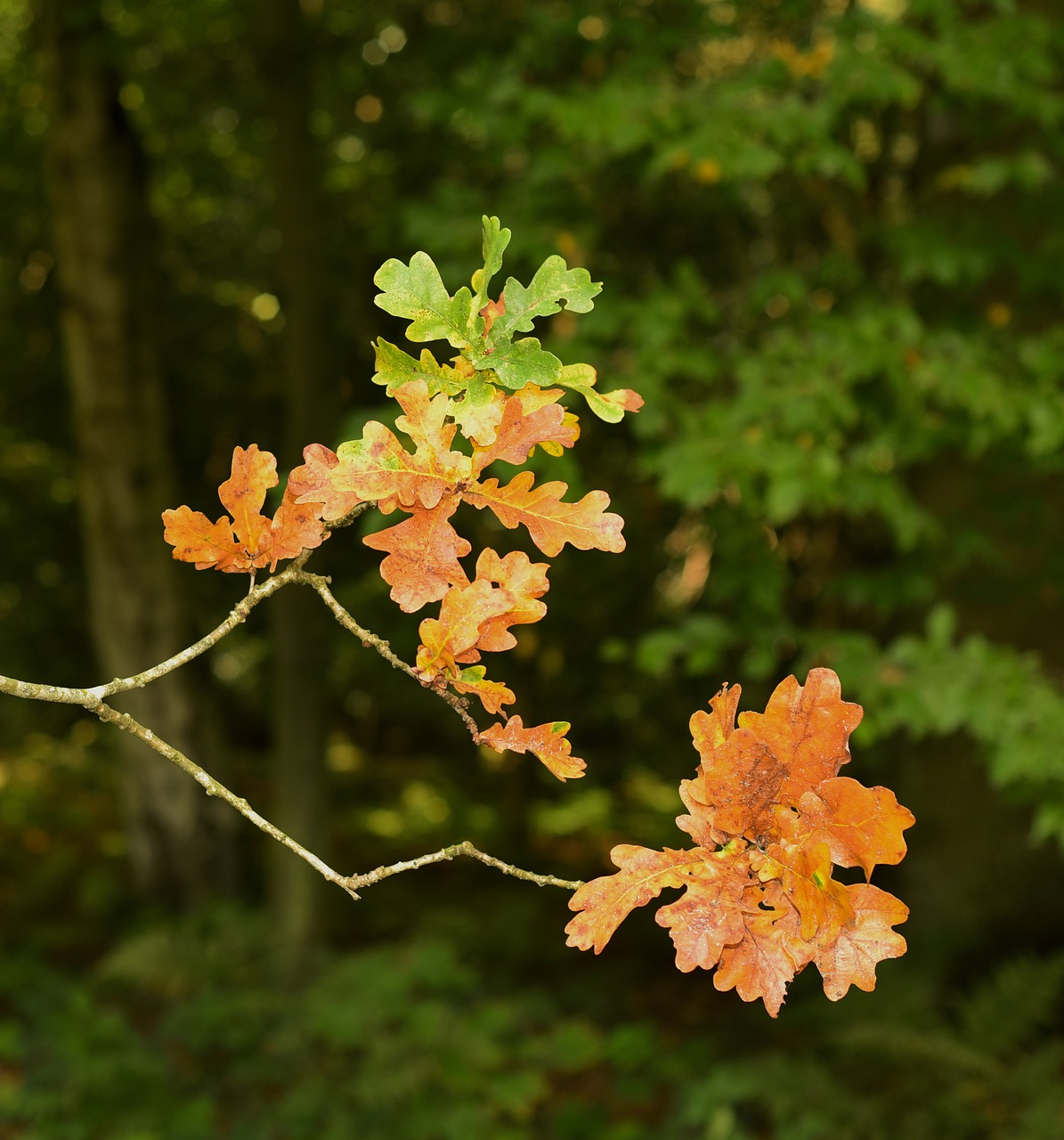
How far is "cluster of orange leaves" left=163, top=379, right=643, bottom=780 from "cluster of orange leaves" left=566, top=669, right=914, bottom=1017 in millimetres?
85

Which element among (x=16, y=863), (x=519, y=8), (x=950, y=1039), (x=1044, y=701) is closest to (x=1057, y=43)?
(x=1044, y=701)

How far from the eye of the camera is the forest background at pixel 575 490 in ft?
9.32

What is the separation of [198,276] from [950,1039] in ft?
15.8

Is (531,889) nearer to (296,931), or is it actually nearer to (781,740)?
(296,931)

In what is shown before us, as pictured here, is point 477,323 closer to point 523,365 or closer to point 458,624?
point 523,365

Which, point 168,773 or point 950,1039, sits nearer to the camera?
point 950,1039

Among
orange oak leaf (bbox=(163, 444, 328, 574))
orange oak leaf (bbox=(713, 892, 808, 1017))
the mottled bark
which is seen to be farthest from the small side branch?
the mottled bark

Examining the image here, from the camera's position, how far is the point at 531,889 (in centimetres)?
663

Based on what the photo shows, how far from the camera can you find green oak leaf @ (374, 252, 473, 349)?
76cm

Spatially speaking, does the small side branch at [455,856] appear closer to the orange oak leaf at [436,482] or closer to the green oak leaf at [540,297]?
the orange oak leaf at [436,482]

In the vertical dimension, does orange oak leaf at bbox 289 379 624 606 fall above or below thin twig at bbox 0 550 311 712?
above

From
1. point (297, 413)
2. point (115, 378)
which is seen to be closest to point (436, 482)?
point (297, 413)

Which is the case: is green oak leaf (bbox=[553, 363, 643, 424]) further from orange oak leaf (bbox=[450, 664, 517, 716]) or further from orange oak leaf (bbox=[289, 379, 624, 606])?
orange oak leaf (bbox=[450, 664, 517, 716])

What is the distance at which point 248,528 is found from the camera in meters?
0.82
